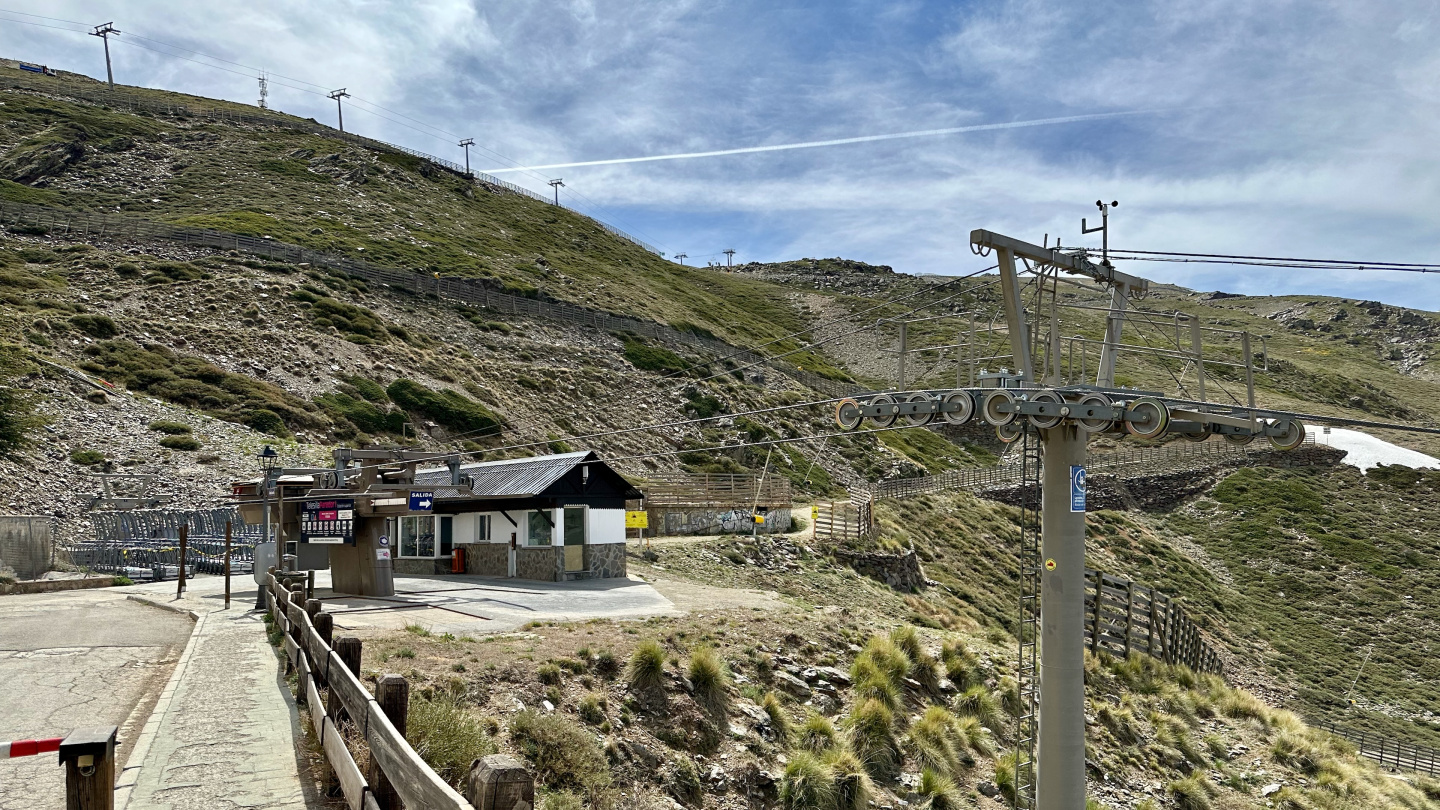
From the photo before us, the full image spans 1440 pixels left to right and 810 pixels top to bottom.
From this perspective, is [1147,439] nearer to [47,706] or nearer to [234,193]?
[47,706]

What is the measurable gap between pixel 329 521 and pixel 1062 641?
1503cm

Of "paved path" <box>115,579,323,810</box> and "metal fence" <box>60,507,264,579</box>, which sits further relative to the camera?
"metal fence" <box>60,507,264,579</box>

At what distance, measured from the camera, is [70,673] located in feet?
41.1

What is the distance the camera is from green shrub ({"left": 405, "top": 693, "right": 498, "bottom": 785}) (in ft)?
24.2

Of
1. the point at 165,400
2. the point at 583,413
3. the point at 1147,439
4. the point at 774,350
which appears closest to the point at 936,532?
the point at 583,413

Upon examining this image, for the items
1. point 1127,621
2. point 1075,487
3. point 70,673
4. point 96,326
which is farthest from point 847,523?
point 96,326

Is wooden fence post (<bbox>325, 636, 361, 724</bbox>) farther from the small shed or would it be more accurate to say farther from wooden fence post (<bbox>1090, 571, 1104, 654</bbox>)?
wooden fence post (<bbox>1090, 571, 1104, 654</bbox>)

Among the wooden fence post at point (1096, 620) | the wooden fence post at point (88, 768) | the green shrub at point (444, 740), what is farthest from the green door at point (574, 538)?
the wooden fence post at point (88, 768)

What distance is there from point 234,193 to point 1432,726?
9665 cm

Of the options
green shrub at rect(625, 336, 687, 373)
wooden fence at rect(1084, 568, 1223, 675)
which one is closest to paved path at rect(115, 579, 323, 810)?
wooden fence at rect(1084, 568, 1223, 675)

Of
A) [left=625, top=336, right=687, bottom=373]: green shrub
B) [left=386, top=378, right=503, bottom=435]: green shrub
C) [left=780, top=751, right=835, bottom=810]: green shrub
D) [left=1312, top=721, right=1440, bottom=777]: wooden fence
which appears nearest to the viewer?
[left=780, top=751, right=835, bottom=810]: green shrub

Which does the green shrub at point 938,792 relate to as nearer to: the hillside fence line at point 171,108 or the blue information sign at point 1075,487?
the blue information sign at point 1075,487

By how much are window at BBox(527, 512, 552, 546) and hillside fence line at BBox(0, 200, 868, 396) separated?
39.9m

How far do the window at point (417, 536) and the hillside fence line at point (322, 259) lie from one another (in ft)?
122
